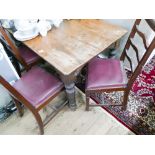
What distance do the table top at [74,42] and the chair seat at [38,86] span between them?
0.22 meters

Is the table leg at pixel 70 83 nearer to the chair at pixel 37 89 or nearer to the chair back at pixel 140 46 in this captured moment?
the chair at pixel 37 89

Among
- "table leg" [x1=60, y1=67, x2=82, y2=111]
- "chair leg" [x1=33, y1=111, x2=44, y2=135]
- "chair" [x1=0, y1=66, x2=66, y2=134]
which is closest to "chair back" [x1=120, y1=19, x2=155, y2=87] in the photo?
"table leg" [x1=60, y1=67, x2=82, y2=111]

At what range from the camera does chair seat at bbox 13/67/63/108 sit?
4.70 feet

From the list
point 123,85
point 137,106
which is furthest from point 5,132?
point 137,106

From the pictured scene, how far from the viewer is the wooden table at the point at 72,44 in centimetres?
136

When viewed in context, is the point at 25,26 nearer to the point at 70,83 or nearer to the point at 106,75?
the point at 70,83

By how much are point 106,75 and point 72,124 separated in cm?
62

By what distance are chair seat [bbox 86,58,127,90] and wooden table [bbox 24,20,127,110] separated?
6.8 inches

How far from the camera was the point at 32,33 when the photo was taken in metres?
1.62

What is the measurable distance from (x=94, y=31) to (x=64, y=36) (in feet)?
0.93

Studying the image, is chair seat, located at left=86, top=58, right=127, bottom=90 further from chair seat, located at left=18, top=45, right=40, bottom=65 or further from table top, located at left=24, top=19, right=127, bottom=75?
chair seat, located at left=18, top=45, right=40, bottom=65

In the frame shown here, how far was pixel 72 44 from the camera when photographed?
1.50m
